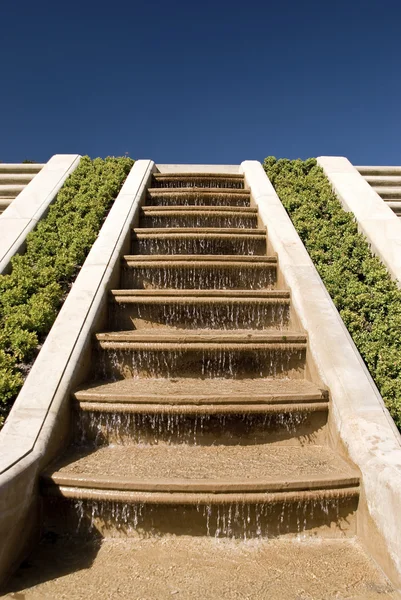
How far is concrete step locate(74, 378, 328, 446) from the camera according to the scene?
4.36 metres

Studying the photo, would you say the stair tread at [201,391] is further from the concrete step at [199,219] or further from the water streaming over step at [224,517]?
the concrete step at [199,219]

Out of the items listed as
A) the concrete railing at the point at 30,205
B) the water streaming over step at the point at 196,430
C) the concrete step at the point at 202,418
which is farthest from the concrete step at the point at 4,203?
the concrete step at the point at 202,418

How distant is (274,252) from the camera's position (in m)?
7.08

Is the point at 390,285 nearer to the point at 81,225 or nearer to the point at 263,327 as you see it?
the point at 263,327

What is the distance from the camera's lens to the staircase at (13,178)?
9.98 m

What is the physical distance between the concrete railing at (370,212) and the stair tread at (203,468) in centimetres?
295

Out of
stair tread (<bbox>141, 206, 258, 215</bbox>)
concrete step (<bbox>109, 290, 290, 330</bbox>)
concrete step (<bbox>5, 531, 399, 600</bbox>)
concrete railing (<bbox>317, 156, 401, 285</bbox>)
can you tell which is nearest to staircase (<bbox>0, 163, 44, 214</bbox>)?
stair tread (<bbox>141, 206, 258, 215</bbox>)

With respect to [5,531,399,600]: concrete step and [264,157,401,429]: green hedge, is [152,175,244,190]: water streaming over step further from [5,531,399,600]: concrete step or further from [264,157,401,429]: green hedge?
[5,531,399,600]: concrete step

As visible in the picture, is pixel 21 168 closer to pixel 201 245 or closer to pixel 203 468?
pixel 201 245

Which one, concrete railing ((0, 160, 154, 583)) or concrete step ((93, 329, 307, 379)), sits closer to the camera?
concrete railing ((0, 160, 154, 583))

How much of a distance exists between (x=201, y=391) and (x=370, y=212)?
4.77 meters

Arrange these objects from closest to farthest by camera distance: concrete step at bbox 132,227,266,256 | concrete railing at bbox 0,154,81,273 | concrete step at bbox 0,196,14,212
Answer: concrete railing at bbox 0,154,81,273 → concrete step at bbox 132,227,266,256 → concrete step at bbox 0,196,14,212

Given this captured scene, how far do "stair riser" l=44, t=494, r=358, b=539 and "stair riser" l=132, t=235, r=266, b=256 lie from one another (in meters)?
4.61

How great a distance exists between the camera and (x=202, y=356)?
5.16 m
